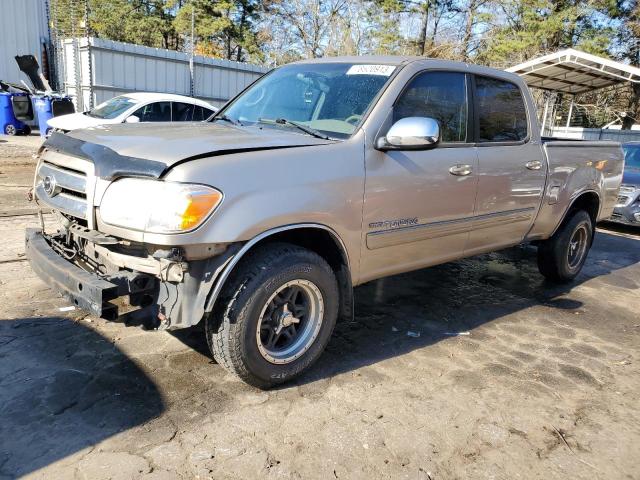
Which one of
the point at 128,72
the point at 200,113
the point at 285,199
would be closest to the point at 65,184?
the point at 285,199

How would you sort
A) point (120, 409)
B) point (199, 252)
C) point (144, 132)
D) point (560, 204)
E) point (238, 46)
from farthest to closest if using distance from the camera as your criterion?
point (238, 46) → point (560, 204) → point (144, 132) → point (120, 409) → point (199, 252)

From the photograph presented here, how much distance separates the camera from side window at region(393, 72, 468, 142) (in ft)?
12.3

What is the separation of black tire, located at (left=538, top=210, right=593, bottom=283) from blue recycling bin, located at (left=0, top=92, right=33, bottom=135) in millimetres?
15844

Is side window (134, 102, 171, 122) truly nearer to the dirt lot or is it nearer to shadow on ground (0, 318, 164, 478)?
the dirt lot

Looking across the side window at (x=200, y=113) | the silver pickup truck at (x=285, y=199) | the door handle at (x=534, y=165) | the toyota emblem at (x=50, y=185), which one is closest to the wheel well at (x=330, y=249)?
the silver pickup truck at (x=285, y=199)

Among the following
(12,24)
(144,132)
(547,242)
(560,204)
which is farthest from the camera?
(12,24)

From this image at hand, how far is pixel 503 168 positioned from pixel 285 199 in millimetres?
2275

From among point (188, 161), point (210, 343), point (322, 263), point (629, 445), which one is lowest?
point (629, 445)

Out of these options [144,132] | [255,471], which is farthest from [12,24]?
[255,471]

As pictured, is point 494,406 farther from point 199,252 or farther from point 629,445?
point 199,252

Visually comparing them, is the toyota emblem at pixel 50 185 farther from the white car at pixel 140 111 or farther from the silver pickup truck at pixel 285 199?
the white car at pixel 140 111

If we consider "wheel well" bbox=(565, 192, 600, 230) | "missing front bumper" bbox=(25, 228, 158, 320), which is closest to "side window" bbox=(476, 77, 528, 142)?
"wheel well" bbox=(565, 192, 600, 230)

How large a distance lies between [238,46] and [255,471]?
34.3m

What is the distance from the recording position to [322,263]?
3244mm
